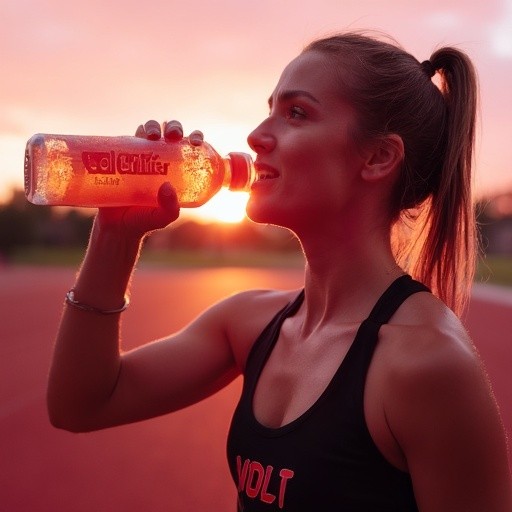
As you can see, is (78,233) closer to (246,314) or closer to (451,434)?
(246,314)

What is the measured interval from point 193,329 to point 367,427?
787mm

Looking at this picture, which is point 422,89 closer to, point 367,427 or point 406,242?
point 406,242

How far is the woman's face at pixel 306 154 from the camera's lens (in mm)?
2141

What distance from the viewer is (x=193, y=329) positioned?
A: 2.43 meters

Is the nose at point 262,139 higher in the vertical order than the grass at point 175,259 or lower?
lower

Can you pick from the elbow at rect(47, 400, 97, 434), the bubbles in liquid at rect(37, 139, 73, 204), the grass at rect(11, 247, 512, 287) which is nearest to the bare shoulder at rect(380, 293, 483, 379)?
the elbow at rect(47, 400, 97, 434)

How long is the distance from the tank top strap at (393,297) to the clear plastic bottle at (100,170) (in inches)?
21.9

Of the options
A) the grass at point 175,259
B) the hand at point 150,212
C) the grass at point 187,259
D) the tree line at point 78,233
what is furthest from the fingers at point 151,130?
the tree line at point 78,233

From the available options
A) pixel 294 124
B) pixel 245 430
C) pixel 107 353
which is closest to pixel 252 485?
pixel 245 430

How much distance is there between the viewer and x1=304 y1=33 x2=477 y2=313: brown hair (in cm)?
226

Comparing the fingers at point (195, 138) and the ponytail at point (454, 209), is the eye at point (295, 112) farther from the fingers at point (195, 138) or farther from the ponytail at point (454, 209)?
the ponytail at point (454, 209)

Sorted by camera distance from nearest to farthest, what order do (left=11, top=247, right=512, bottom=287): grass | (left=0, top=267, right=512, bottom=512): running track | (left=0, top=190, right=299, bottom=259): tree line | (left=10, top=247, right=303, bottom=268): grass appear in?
(left=0, top=267, right=512, bottom=512): running track
(left=11, top=247, right=512, bottom=287): grass
(left=10, top=247, right=303, bottom=268): grass
(left=0, top=190, right=299, bottom=259): tree line

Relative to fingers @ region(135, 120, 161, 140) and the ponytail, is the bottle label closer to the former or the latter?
fingers @ region(135, 120, 161, 140)

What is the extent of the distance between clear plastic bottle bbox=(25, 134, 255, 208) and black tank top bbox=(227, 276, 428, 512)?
2.30 feet
